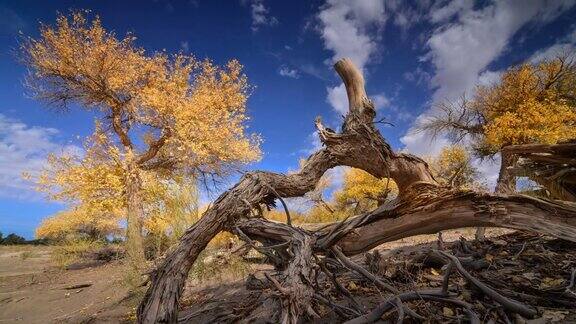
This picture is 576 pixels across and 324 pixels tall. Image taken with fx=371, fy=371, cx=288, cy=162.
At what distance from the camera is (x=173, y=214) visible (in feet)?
25.1

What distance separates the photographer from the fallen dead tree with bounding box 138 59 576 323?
3594 millimetres

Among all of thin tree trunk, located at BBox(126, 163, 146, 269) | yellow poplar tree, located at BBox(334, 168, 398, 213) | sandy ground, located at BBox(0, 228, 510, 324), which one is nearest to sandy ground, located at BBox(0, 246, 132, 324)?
sandy ground, located at BBox(0, 228, 510, 324)

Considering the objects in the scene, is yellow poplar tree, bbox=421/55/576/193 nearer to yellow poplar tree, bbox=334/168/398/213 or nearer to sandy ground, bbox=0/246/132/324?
yellow poplar tree, bbox=334/168/398/213

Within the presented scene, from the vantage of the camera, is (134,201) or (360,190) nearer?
(134,201)

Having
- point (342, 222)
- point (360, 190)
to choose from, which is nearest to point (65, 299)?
point (342, 222)

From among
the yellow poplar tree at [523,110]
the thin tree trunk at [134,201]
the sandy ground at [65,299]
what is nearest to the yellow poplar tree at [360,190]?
the yellow poplar tree at [523,110]

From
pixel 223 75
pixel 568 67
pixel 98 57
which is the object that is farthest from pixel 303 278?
pixel 568 67

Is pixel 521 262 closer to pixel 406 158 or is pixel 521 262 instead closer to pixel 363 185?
pixel 406 158

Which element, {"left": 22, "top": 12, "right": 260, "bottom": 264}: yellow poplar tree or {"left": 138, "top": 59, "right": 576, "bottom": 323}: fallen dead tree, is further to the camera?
{"left": 22, "top": 12, "right": 260, "bottom": 264}: yellow poplar tree

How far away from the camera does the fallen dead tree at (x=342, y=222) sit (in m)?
3.59

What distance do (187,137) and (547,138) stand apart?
19946 mm

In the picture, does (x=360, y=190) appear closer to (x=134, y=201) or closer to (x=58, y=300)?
(x=134, y=201)

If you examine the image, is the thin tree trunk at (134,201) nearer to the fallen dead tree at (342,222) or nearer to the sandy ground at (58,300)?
the sandy ground at (58,300)

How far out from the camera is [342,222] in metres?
4.21
